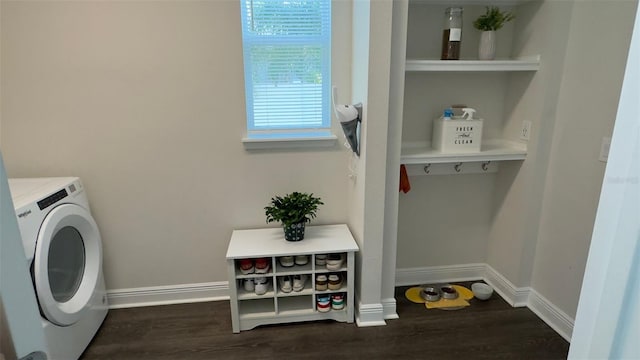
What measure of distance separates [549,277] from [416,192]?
3.03 ft

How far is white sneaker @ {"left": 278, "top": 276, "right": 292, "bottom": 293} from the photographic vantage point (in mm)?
2262

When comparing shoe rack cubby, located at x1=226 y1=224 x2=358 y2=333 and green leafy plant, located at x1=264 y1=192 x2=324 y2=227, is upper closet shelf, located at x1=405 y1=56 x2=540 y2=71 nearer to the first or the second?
green leafy plant, located at x1=264 y1=192 x2=324 y2=227

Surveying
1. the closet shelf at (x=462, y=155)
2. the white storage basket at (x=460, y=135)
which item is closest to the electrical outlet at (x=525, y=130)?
the closet shelf at (x=462, y=155)

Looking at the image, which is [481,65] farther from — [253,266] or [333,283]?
[253,266]

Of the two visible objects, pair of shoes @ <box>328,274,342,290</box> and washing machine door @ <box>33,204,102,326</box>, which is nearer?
washing machine door @ <box>33,204,102,326</box>

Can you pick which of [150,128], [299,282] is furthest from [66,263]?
[299,282]

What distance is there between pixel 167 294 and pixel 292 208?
3.44 ft

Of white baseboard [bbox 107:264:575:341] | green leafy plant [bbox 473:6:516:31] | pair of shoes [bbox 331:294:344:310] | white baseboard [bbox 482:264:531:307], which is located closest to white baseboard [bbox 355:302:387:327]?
white baseboard [bbox 107:264:575:341]

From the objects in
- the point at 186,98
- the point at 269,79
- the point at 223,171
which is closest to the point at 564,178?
the point at 269,79

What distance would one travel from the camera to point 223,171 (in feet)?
7.82

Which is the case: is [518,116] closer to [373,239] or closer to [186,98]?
[373,239]

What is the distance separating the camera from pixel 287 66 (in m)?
2.31

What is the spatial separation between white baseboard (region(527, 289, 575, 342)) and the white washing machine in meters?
2.61

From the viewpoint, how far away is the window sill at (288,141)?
7.69ft
